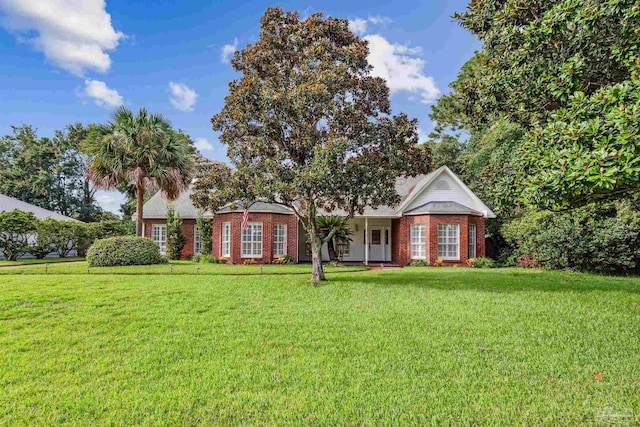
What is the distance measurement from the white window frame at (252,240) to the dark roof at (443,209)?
8353 mm

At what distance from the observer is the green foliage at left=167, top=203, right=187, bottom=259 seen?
72.0ft

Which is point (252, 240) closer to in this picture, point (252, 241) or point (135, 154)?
point (252, 241)

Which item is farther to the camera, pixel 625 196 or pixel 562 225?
pixel 562 225

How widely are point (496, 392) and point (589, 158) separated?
291cm

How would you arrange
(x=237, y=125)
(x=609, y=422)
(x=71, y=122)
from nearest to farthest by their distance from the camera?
1. (x=609, y=422)
2. (x=237, y=125)
3. (x=71, y=122)

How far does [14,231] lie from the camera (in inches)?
779

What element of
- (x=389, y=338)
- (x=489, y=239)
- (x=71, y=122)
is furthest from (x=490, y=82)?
(x=71, y=122)

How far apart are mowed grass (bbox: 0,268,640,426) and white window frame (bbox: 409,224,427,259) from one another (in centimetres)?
1029

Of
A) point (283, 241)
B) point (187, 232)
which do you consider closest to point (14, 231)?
point (187, 232)

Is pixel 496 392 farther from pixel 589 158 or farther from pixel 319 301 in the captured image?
pixel 319 301

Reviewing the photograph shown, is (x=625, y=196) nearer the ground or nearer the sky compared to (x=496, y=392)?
nearer the sky

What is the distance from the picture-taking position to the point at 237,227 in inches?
779

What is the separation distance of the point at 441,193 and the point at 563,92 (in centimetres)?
1495

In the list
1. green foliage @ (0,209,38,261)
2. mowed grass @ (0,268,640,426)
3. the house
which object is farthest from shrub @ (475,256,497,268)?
green foliage @ (0,209,38,261)
